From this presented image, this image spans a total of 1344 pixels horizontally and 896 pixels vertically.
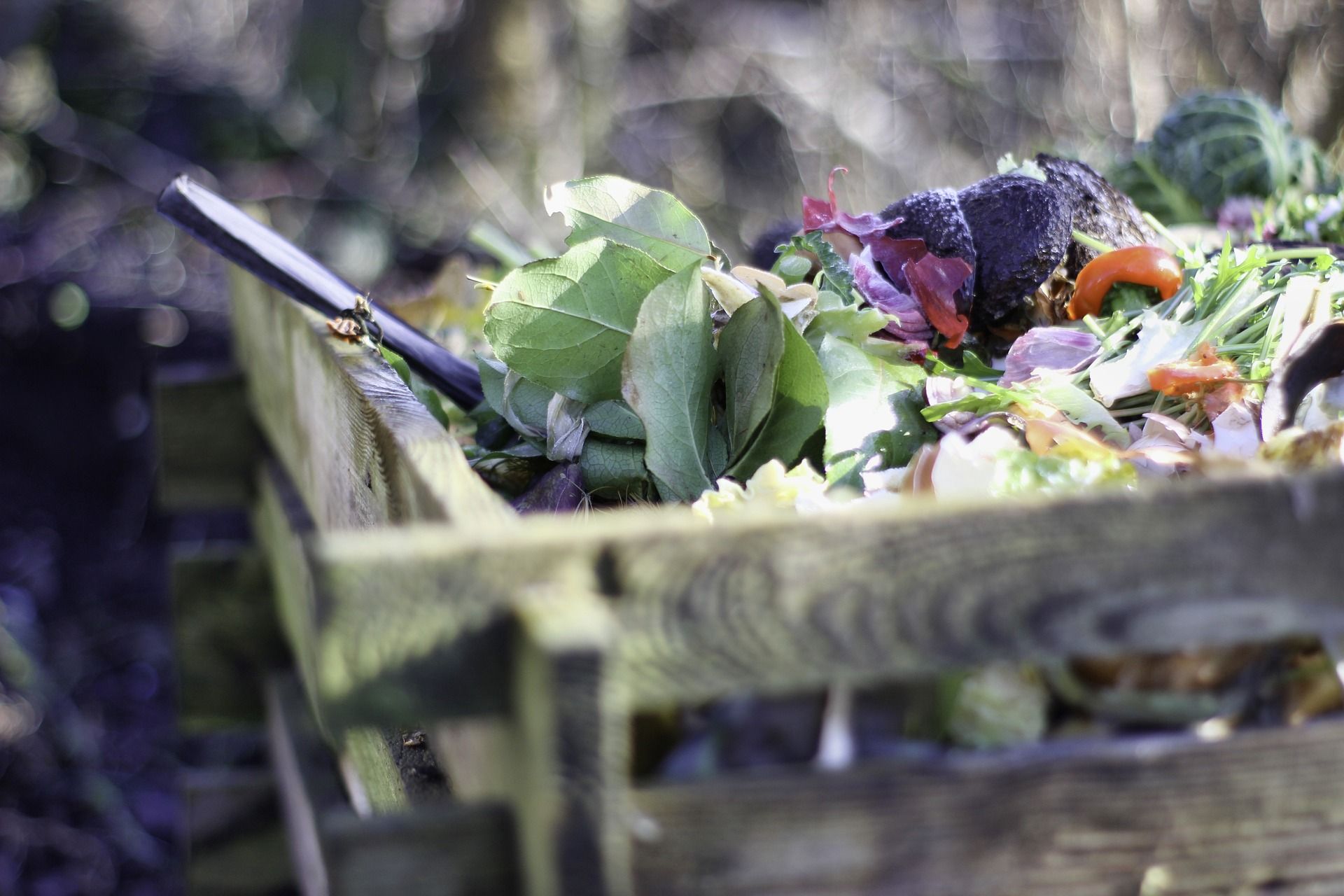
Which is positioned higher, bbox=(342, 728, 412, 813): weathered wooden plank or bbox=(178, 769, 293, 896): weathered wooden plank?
bbox=(342, 728, 412, 813): weathered wooden plank

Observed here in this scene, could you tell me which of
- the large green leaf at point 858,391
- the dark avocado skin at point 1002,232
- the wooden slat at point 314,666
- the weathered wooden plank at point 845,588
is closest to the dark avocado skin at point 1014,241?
the dark avocado skin at point 1002,232

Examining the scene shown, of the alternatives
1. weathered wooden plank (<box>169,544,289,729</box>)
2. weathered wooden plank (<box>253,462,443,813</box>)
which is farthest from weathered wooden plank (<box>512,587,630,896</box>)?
weathered wooden plank (<box>169,544,289,729</box>)

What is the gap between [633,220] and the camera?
1.19m

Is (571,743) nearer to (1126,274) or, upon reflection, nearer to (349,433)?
(349,433)

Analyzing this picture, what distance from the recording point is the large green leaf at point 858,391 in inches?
41.9

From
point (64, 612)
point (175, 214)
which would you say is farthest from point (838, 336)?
point (64, 612)

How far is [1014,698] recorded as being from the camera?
2.42 ft

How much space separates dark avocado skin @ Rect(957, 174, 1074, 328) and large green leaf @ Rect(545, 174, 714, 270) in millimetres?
334

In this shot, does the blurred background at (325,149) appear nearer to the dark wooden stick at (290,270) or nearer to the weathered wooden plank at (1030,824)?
the dark wooden stick at (290,270)

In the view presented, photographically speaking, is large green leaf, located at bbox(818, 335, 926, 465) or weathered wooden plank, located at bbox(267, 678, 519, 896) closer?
weathered wooden plank, located at bbox(267, 678, 519, 896)

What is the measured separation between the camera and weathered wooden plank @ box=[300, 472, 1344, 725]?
2.13 ft

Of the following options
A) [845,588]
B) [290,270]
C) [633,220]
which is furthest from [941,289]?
[290,270]

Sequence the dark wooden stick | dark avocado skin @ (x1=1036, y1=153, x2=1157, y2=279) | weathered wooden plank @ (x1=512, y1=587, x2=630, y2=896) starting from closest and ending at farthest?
weathered wooden plank @ (x1=512, y1=587, x2=630, y2=896) → the dark wooden stick → dark avocado skin @ (x1=1036, y1=153, x2=1157, y2=279)

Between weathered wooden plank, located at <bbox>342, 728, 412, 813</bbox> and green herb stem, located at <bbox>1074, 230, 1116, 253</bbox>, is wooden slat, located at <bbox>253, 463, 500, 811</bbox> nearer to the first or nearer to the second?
weathered wooden plank, located at <bbox>342, 728, 412, 813</bbox>
